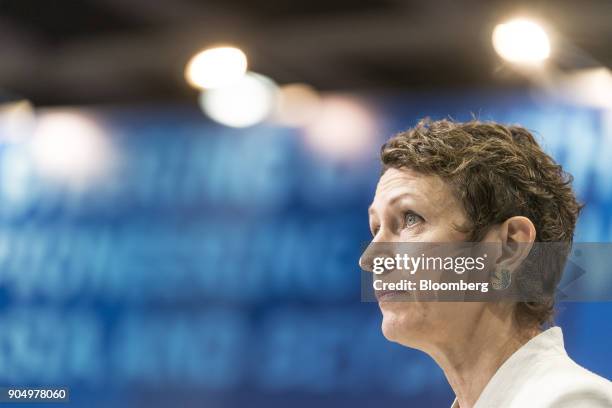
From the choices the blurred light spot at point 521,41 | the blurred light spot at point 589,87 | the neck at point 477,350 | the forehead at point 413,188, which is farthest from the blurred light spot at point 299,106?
the neck at point 477,350

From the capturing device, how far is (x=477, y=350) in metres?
1.64

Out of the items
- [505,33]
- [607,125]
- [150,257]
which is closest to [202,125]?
[150,257]

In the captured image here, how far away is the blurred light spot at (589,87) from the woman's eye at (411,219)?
32.4 inches

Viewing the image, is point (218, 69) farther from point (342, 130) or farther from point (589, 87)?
point (589, 87)

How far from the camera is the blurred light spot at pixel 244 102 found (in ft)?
8.70

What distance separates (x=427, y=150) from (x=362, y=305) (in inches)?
31.7

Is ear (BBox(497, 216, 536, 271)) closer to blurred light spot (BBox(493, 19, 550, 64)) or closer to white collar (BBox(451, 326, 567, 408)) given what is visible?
white collar (BBox(451, 326, 567, 408))

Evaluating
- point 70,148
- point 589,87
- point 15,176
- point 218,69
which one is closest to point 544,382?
point 589,87

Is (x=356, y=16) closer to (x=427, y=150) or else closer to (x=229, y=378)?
(x=427, y=150)

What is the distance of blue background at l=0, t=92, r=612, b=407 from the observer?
94.0 inches

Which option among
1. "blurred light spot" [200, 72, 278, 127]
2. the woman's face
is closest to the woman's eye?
the woman's face

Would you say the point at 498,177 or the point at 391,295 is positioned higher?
the point at 498,177

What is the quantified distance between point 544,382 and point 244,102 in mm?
1522

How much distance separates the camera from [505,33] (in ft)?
8.07
